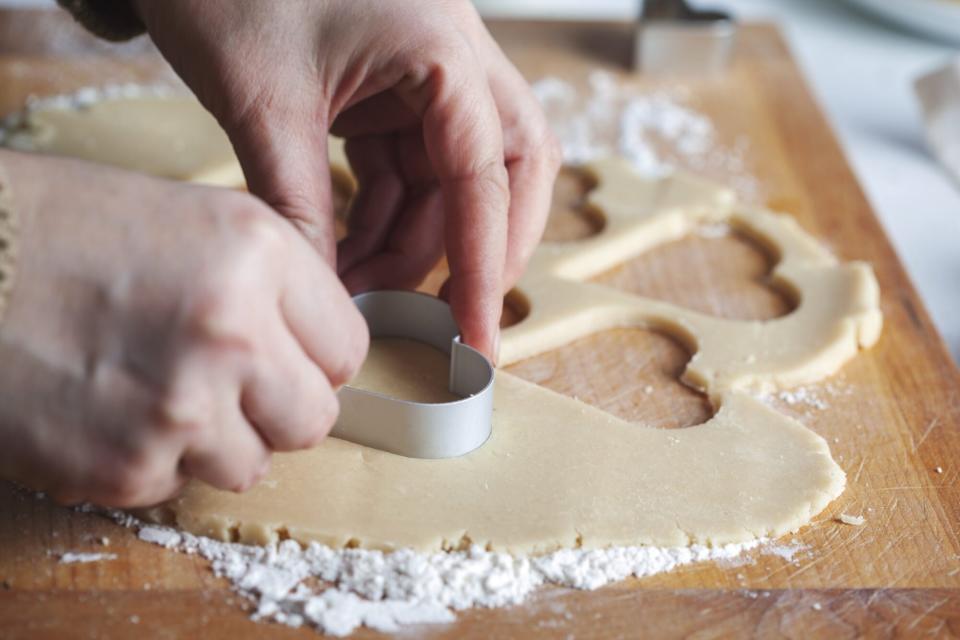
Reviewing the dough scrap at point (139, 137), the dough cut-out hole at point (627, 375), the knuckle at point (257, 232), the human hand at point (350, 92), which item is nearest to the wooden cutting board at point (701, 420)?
the dough cut-out hole at point (627, 375)

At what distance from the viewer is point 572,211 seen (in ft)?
5.48

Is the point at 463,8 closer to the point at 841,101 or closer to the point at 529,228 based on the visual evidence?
the point at 529,228

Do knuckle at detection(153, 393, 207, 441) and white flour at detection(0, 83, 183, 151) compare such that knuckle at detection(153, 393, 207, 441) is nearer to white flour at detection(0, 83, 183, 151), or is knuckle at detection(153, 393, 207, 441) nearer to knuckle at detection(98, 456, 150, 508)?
knuckle at detection(98, 456, 150, 508)

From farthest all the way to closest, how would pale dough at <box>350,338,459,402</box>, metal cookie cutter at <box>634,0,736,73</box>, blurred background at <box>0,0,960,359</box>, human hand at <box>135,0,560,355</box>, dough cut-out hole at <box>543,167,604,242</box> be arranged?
metal cookie cutter at <box>634,0,736,73</box> < blurred background at <box>0,0,960,359</box> < dough cut-out hole at <box>543,167,604,242</box> < pale dough at <box>350,338,459,402</box> < human hand at <box>135,0,560,355</box>

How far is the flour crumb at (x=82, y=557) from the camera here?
0.99 meters

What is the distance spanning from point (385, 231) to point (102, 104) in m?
0.69

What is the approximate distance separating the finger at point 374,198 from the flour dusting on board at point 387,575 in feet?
1.65

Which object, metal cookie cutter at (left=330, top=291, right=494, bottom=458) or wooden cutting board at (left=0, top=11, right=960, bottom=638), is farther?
metal cookie cutter at (left=330, top=291, right=494, bottom=458)

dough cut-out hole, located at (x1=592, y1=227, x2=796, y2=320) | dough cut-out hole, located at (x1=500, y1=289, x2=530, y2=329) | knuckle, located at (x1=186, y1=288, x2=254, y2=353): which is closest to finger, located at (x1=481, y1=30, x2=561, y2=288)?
dough cut-out hole, located at (x1=500, y1=289, x2=530, y2=329)

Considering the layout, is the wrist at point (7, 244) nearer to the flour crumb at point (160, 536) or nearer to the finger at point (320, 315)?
the finger at point (320, 315)

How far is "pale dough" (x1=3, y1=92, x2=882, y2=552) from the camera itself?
103cm

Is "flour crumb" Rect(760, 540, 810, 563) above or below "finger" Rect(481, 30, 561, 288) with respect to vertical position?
below

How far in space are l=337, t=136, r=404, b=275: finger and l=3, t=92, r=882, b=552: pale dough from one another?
201 mm

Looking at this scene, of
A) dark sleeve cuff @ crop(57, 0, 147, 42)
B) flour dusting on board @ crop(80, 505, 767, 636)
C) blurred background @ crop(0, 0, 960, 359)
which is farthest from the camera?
blurred background @ crop(0, 0, 960, 359)
